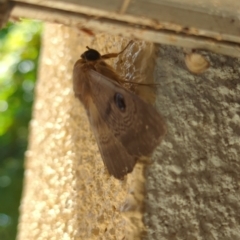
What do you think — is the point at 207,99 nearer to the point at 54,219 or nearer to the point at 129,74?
the point at 129,74

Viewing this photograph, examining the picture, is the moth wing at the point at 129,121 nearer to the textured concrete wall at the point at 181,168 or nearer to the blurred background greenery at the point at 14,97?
the textured concrete wall at the point at 181,168

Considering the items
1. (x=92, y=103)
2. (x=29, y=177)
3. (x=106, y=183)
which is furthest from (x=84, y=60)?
(x=29, y=177)

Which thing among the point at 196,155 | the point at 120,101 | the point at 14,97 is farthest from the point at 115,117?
the point at 14,97

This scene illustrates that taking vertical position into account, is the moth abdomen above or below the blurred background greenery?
below

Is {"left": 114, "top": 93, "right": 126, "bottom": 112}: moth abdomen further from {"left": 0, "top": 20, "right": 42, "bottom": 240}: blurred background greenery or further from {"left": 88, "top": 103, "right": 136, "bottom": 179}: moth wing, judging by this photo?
{"left": 0, "top": 20, "right": 42, "bottom": 240}: blurred background greenery

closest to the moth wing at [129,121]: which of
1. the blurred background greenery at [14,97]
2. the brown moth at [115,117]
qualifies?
the brown moth at [115,117]

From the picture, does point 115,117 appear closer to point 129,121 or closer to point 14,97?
point 129,121

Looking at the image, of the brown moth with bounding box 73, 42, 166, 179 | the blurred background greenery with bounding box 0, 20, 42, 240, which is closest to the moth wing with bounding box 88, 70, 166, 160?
the brown moth with bounding box 73, 42, 166, 179

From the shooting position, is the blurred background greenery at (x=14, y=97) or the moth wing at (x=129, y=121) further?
the blurred background greenery at (x=14, y=97)
